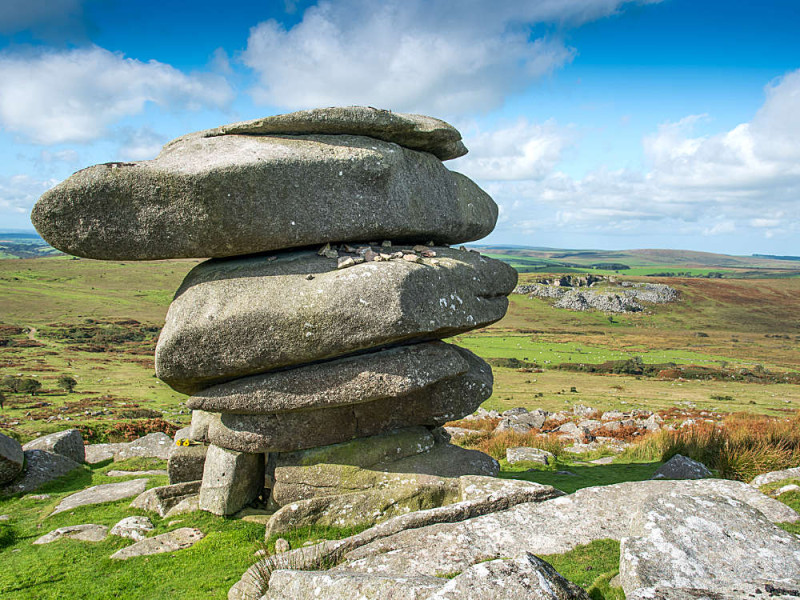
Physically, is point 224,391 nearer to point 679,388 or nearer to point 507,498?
point 507,498

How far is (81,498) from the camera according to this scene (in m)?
15.4

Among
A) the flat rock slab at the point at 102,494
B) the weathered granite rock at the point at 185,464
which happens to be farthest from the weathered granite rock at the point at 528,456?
the flat rock slab at the point at 102,494

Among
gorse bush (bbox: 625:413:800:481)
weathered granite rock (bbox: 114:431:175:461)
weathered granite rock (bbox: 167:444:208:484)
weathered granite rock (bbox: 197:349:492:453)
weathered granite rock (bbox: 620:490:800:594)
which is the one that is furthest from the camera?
weathered granite rock (bbox: 114:431:175:461)

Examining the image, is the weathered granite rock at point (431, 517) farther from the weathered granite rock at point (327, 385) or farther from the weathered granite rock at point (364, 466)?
the weathered granite rock at point (327, 385)

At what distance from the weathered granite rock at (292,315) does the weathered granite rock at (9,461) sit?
8.72m

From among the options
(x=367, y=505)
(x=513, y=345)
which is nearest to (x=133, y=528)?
(x=367, y=505)

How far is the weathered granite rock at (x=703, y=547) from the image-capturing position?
6.46 meters

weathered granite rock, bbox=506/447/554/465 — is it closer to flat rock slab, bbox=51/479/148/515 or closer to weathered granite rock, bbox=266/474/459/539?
weathered granite rock, bbox=266/474/459/539

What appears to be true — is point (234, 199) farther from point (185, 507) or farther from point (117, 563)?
point (117, 563)

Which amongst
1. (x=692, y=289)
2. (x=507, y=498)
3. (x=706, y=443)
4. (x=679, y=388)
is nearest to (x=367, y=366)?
(x=507, y=498)

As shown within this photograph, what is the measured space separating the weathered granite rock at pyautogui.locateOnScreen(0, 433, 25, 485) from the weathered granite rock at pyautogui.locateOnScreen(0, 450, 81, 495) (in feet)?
1.11

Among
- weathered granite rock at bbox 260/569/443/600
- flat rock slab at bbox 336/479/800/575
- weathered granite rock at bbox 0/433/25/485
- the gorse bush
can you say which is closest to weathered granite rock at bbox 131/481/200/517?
weathered granite rock at bbox 0/433/25/485

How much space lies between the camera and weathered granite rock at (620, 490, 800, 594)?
254 inches

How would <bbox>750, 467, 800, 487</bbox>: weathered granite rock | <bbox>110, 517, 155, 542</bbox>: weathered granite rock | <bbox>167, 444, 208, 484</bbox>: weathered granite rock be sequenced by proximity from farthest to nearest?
<bbox>167, 444, 208, 484</bbox>: weathered granite rock → <bbox>750, 467, 800, 487</bbox>: weathered granite rock → <bbox>110, 517, 155, 542</bbox>: weathered granite rock
